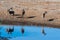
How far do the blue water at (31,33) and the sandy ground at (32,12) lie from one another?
12 cm

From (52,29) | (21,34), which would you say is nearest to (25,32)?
(21,34)

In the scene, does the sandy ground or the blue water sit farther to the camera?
the sandy ground

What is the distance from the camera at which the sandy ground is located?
6047mm

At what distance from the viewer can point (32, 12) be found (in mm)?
6121

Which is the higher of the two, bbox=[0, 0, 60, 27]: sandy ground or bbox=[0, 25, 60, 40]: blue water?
bbox=[0, 0, 60, 27]: sandy ground

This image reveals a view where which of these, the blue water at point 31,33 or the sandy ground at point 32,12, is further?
the sandy ground at point 32,12

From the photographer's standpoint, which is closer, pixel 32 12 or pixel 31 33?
pixel 31 33

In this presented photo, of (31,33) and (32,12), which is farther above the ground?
(32,12)

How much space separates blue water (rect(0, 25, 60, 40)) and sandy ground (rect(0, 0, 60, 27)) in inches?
4.8

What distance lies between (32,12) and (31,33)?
1.54ft

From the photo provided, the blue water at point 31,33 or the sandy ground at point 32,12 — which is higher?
the sandy ground at point 32,12

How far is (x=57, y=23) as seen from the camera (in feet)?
19.7

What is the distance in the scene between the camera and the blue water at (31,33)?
18.9ft

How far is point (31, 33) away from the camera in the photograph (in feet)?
19.2
